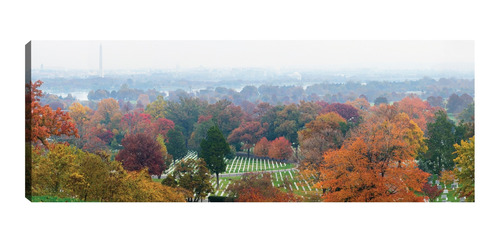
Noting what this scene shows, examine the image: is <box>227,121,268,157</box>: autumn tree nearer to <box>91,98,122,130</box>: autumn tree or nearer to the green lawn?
<box>91,98,122,130</box>: autumn tree

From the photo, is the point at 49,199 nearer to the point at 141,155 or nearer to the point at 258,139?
the point at 141,155

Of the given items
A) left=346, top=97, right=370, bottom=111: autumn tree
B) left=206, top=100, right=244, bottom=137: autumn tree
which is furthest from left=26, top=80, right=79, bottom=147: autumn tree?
left=346, top=97, right=370, bottom=111: autumn tree

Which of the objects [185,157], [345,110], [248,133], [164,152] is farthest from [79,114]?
[345,110]

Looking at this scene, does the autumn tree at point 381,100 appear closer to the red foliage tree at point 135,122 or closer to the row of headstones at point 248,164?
→ the row of headstones at point 248,164

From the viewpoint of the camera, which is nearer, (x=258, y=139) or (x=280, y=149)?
(x=280, y=149)

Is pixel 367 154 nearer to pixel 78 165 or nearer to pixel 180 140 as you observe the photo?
pixel 180 140

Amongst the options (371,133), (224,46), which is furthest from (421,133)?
(224,46)
